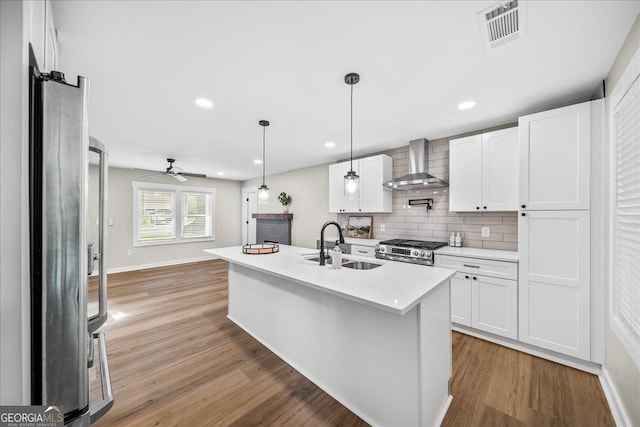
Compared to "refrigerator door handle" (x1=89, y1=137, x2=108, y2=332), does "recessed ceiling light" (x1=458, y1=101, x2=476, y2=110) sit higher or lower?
higher

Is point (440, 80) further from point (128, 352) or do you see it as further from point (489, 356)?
point (128, 352)

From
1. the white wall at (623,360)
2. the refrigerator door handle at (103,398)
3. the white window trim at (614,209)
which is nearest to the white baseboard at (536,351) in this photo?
the white wall at (623,360)

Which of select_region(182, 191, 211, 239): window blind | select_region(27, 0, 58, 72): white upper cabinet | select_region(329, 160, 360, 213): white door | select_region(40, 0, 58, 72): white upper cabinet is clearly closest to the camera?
select_region(27, 0, 58, 72): white upper cabinet

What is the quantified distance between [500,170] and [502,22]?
1751mm

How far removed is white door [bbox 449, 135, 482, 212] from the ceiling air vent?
154 cm

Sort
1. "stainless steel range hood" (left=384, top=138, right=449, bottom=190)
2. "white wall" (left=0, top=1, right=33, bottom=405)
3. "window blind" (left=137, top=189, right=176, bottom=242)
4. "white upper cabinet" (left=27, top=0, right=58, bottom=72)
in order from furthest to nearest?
"window blind" (left=137, top=189, right=176, bottom=242) → "stainless steel range hood" (left=384, top=138, right=449, bottom=190) → "white upper cabinet" (left=27, top=0, right=58, bottom=72) → "white wall" (left=0, top=1, right=33, bottom=405)

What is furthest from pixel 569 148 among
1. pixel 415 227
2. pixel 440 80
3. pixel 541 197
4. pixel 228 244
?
pixel 228 244

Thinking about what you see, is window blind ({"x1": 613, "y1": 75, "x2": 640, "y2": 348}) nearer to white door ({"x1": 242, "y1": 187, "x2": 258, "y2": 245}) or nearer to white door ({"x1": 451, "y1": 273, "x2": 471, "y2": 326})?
white door ({"x1": 451, "y1": 273, "x2": 471, "y2": 326})

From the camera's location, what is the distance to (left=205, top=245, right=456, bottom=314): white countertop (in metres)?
1.27

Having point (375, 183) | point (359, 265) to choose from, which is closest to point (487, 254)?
point (359, 265)

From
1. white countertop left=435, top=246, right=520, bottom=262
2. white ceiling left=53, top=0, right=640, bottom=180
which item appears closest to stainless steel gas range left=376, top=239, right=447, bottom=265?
white countertop left=435, top=246, right=520, bottom=262

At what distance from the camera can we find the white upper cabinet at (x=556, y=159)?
6.90 feet

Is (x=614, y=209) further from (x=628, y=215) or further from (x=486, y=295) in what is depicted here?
(x=486, y=295)

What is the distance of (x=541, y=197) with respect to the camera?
Answer: 7.56ft
